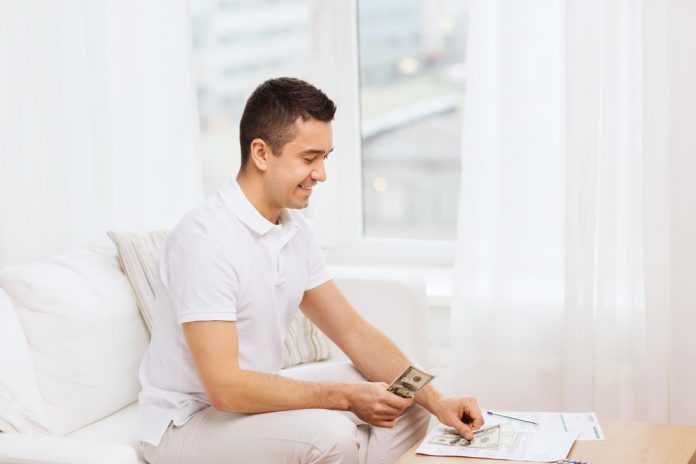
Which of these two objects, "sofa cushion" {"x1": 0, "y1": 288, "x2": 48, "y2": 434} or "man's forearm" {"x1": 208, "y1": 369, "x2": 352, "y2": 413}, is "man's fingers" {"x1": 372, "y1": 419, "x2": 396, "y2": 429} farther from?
"sofa cushion" {"x1": 0, "y1": 288, "x2": 48, "y2": 434}

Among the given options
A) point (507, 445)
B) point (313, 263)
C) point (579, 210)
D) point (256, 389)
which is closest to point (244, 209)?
point (313, 263)

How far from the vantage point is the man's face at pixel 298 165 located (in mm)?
2166

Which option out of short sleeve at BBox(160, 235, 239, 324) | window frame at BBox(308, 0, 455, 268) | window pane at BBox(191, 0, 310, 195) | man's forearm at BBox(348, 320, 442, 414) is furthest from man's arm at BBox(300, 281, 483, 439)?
window pane at BBox(191, 0, 310, 195)

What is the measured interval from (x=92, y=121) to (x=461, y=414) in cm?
190

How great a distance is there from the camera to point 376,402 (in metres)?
2.04

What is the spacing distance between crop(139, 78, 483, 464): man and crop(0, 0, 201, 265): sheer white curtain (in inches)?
46.9

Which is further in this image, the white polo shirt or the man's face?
the man's face

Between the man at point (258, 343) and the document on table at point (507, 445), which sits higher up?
the man at point (258, 343)

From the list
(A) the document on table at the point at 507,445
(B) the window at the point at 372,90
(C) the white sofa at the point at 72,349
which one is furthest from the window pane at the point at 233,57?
(A) the document on table at the point at 507,445

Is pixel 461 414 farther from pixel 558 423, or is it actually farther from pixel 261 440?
pixel 261 440

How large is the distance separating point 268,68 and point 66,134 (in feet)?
2.45

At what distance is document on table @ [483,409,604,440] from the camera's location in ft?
6.73

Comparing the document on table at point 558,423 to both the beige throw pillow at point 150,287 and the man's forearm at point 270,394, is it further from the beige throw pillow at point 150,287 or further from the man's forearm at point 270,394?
the beige throw pillow at point 150,287

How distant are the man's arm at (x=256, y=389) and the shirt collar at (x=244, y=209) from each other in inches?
9.8
